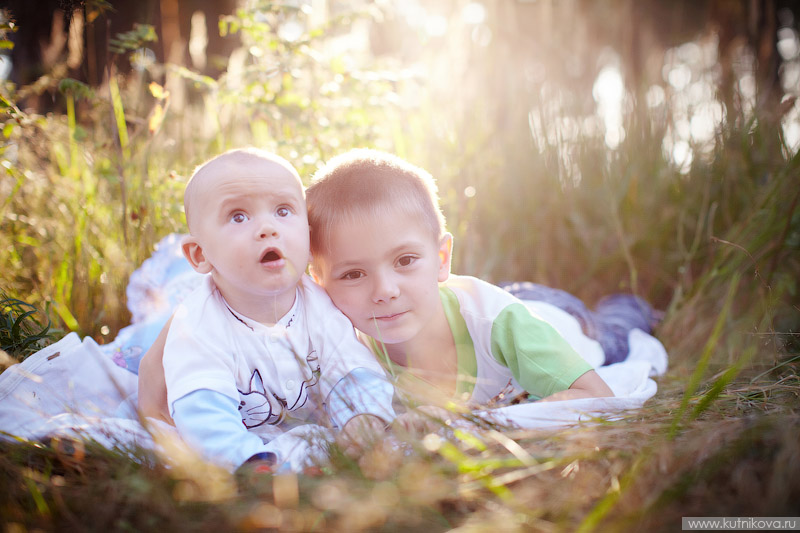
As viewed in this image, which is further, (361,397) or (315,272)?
(315,272)

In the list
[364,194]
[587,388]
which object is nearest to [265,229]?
[364,194]

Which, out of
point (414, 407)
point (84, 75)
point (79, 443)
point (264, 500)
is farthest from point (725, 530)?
point (84, 75)

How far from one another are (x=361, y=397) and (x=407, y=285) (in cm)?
34

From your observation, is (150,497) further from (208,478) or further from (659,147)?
(659,147)

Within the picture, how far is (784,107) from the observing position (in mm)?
2475

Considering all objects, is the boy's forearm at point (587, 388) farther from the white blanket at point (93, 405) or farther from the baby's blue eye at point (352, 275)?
the baby's blue eye at point (352, 275)

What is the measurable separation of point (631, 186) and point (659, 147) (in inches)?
11.8

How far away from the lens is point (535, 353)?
5.03 ft

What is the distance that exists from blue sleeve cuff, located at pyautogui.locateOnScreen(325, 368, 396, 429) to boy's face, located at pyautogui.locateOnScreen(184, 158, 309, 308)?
0.30 meters

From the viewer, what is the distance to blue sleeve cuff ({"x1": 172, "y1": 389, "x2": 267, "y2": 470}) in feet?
3.87

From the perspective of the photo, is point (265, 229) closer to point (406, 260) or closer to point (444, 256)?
point (406, 260)

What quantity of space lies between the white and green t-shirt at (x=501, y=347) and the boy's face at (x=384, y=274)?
119mm

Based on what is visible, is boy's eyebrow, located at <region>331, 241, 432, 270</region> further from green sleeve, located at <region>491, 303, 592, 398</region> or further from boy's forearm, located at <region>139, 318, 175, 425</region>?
boy's forearm, located at <region>139, 318, 175, 425</region>

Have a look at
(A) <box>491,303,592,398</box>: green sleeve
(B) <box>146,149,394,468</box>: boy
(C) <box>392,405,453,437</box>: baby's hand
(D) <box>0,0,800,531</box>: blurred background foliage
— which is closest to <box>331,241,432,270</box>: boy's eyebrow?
(B) <box>146,149,394,468</box>: boy
